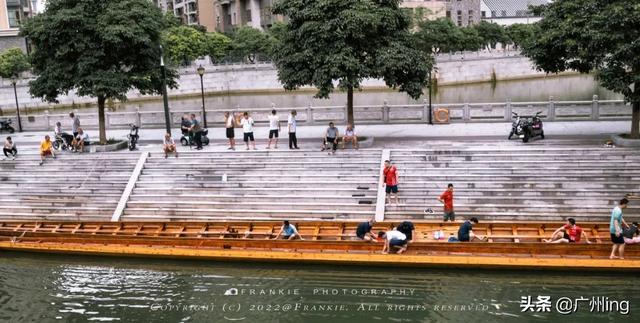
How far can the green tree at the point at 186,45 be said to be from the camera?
7075 cm

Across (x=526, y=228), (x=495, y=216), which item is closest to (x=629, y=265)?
(x=526, y=228)

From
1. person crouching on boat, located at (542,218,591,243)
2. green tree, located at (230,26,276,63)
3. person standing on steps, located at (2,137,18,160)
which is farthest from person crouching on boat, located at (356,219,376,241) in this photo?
green tree, located at (230,26,276,63)

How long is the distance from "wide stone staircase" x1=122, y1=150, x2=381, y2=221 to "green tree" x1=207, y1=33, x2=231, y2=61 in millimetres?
52611

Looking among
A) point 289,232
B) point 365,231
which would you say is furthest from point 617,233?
point 289,232

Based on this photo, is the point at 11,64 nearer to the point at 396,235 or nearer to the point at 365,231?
the point at 365,231

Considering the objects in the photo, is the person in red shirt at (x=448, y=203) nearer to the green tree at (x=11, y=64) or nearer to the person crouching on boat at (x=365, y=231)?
the person crouching on boat at (x=365, y=231)

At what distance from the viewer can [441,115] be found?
3072 centimetres

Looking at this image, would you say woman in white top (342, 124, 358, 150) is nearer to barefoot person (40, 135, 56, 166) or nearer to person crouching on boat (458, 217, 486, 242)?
person crouching on boat (458, 217, 486, 242)

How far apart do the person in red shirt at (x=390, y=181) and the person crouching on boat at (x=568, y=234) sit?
17.5 feet

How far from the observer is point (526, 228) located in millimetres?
17828

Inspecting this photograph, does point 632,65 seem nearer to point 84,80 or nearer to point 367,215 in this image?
point 367,215

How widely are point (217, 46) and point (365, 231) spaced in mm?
61873

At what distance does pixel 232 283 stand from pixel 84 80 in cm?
1379

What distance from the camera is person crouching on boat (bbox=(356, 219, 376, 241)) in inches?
689
